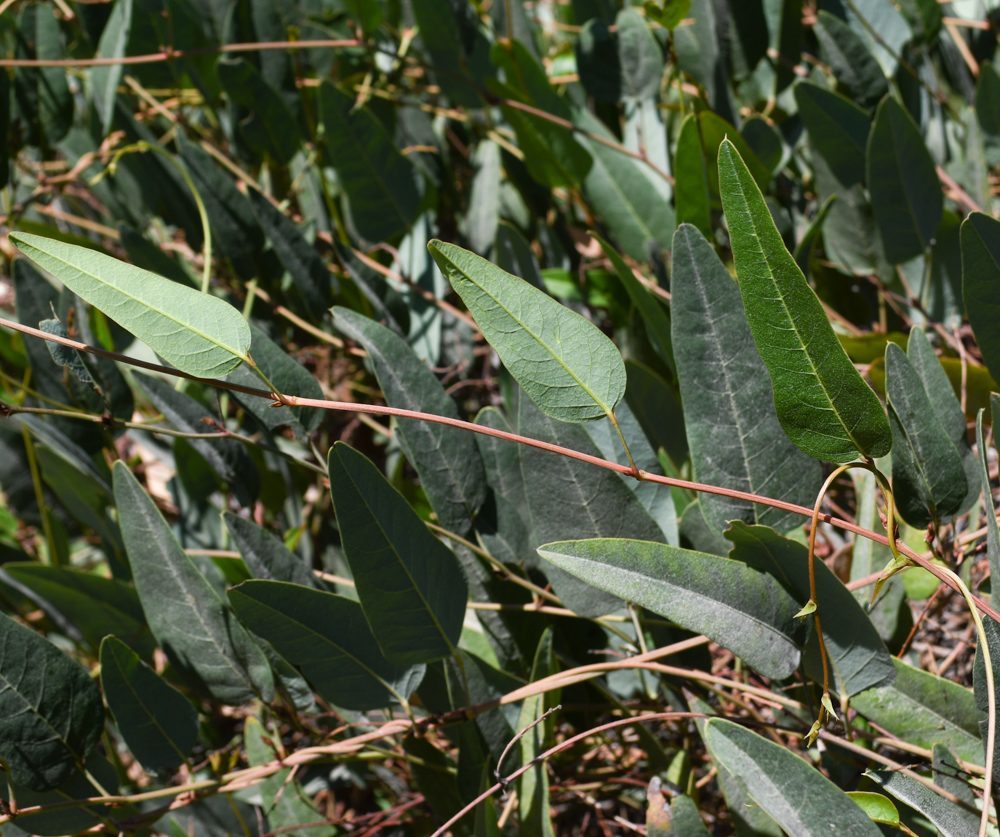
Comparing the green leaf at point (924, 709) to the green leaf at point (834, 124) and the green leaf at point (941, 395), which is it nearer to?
the green leaf at point (941, 395)

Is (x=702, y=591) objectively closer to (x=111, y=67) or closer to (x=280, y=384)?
(x=280, y=384)

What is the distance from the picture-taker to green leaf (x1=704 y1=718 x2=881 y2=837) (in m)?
0.33

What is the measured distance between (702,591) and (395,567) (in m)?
0.16

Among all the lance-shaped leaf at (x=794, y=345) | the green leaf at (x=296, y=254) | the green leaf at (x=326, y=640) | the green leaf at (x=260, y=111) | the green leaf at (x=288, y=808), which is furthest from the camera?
the green leaf at (x=260, y=111)

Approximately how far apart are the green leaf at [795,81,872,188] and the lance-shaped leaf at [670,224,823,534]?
310mm

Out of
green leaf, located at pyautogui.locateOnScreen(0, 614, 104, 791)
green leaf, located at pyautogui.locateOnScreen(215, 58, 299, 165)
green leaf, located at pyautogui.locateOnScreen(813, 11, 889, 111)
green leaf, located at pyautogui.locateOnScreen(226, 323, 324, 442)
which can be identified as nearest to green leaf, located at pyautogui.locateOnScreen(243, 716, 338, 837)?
green leaf, located at pyautogui.locateOnScreen(0, 614, 104, 791)

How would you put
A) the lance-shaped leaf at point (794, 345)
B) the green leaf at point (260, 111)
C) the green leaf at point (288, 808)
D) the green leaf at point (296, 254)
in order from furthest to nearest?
the green leaf at point (260, 111) → the green leaf at point (296, 254) → the green leaf at point (288, 808) → the lance-shaped leaf at point (794, 345)

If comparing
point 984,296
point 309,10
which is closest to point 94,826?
point 984,296

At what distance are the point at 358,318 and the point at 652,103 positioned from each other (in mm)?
469

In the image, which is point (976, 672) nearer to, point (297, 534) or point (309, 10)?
point (297, 534)

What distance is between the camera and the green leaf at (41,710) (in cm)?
46

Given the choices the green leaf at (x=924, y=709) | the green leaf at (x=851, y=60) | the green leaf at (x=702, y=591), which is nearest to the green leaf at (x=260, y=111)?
the green leaf at (x=851, y=60)

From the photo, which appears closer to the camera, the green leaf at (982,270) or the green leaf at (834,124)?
the green leaf at (982,270)

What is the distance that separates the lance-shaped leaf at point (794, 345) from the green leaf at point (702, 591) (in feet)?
0.26
